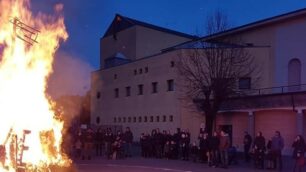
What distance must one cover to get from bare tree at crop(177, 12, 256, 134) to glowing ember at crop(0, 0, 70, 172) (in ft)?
61.7

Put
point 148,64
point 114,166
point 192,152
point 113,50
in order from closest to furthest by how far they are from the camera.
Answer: point 114,166 < point 192,152 < point 148,64 < point 113,50

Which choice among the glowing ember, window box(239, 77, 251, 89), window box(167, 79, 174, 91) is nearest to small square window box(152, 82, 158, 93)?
window box(167, 79, 174, 91)

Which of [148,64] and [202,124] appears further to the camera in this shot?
[148,64]

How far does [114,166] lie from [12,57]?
10091 millimetres

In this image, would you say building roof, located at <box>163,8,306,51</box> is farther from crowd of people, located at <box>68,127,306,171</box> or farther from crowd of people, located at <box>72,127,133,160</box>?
crowd of people, located at <box>72,127,133,160</box>

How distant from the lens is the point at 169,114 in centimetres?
4828

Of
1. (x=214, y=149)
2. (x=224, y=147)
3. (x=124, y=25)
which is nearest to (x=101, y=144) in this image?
(x=214, y=149)

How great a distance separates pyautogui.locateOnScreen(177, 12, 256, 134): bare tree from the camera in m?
36.1

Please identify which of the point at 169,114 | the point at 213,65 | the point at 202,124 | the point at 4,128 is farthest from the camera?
the point at 169,114

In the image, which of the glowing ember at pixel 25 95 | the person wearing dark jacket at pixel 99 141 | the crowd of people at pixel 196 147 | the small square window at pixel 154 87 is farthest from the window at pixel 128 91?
the glowing ember at pixel 25 95

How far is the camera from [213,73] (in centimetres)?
3706

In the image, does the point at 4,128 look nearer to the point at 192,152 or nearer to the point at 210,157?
the point at 210,157

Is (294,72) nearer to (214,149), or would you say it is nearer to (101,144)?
(101,144)

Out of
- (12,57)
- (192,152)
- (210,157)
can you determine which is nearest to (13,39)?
(12,57)
